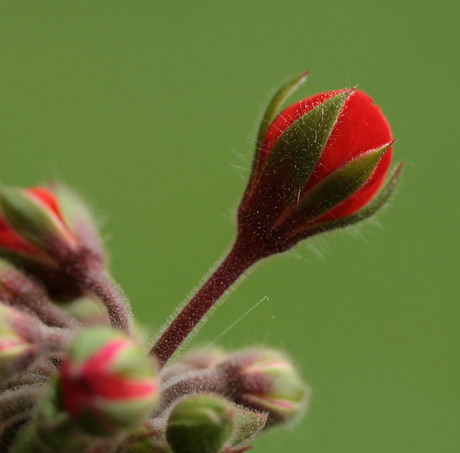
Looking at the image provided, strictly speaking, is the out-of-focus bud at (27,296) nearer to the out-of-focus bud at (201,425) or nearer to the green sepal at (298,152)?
the out-of-focus bud at (201,425)

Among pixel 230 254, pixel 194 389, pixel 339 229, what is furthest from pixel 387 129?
pixel 194 389

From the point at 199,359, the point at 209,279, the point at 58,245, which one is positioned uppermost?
the point at 209,279

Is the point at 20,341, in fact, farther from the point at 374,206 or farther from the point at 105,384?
the point at 374,206

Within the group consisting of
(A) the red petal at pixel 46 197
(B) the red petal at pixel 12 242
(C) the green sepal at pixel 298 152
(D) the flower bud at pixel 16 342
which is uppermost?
(C) the green sepal at pixel 298 152

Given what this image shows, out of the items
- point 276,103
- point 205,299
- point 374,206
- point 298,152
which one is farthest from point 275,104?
point 205,299

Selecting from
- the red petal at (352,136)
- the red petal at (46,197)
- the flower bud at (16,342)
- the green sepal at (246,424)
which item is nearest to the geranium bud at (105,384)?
the flower bud at (16,342)

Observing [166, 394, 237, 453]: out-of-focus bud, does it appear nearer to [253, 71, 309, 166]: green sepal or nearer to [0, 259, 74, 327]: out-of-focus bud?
[0, 259, 74, 327]: out-of-focus bud
